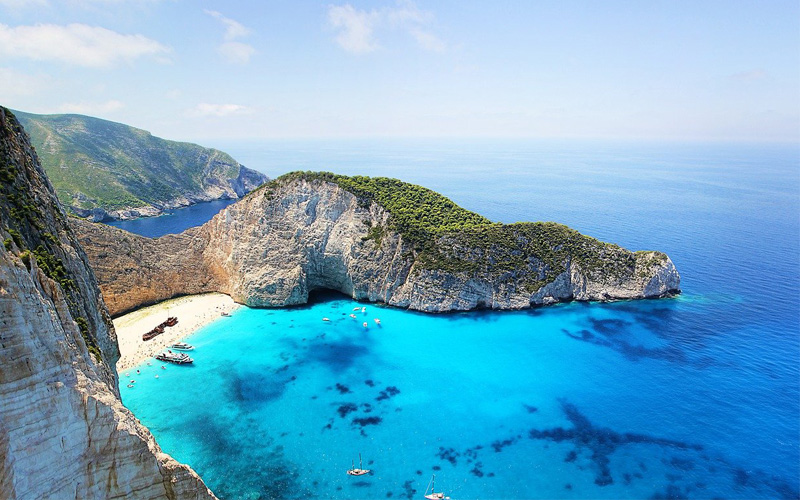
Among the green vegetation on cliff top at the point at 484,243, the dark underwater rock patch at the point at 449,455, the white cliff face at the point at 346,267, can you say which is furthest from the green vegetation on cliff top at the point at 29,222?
the green vegetation on cliff top at the point at 484,243

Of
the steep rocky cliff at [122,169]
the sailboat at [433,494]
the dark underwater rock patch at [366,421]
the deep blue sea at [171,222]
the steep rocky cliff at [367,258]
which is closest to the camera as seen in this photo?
the sailboat at [433,494]

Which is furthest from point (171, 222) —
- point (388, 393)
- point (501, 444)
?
point (501, 444)

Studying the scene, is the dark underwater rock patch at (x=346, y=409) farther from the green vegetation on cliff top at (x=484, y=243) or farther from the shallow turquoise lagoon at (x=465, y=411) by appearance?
the green vegetation on cliff top at (x=484, y=243)

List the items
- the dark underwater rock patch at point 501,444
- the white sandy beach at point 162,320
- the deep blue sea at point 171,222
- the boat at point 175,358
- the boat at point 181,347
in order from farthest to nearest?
1. the deep blue sea at point 171,222
2. the boat at point 181,347
3. the white sandy beach at point 162,320
4. the boat at point 175,358
5. the dark underwater rock patch at point 501,444

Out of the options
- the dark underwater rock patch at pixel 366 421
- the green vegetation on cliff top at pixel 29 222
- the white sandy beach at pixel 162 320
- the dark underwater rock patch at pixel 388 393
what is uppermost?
the green vegetation on cliff top at pixel 29 222

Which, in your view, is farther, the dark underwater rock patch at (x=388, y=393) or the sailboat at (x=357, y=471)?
the dark underwater rock patch at (x=388, y=393)

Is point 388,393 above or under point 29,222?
under

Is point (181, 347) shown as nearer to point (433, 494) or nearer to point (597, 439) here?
point (433, 494)
